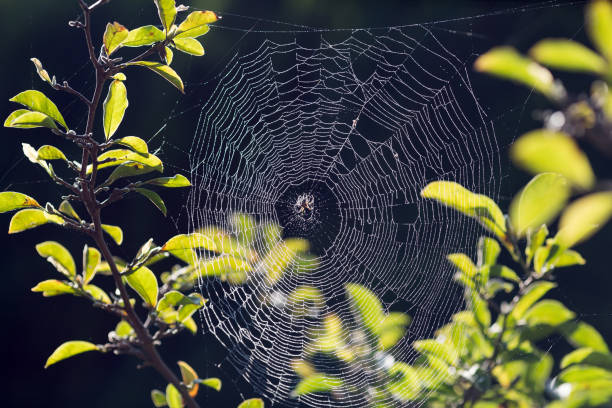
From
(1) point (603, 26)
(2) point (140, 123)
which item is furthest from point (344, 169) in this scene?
(1) point (603, 26)

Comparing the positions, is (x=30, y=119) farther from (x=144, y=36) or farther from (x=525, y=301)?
(x=525, y=301)

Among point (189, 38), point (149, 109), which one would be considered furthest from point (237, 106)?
point (189, 38)

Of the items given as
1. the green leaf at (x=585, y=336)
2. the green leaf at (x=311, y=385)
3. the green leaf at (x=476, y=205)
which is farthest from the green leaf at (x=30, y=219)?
the green leaf at (x=585, y=336)

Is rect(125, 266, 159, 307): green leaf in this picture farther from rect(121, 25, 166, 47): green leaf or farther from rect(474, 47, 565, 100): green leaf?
rect(474, 47, 565, 100): green leaf

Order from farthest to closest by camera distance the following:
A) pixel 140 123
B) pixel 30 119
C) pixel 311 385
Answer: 1. pixel 140 123
2. pixel 311 385
3. pixel 30 119

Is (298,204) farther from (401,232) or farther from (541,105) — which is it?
(541,105)

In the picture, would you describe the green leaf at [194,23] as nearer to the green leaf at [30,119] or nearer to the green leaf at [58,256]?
the green leaf at [30,119]
